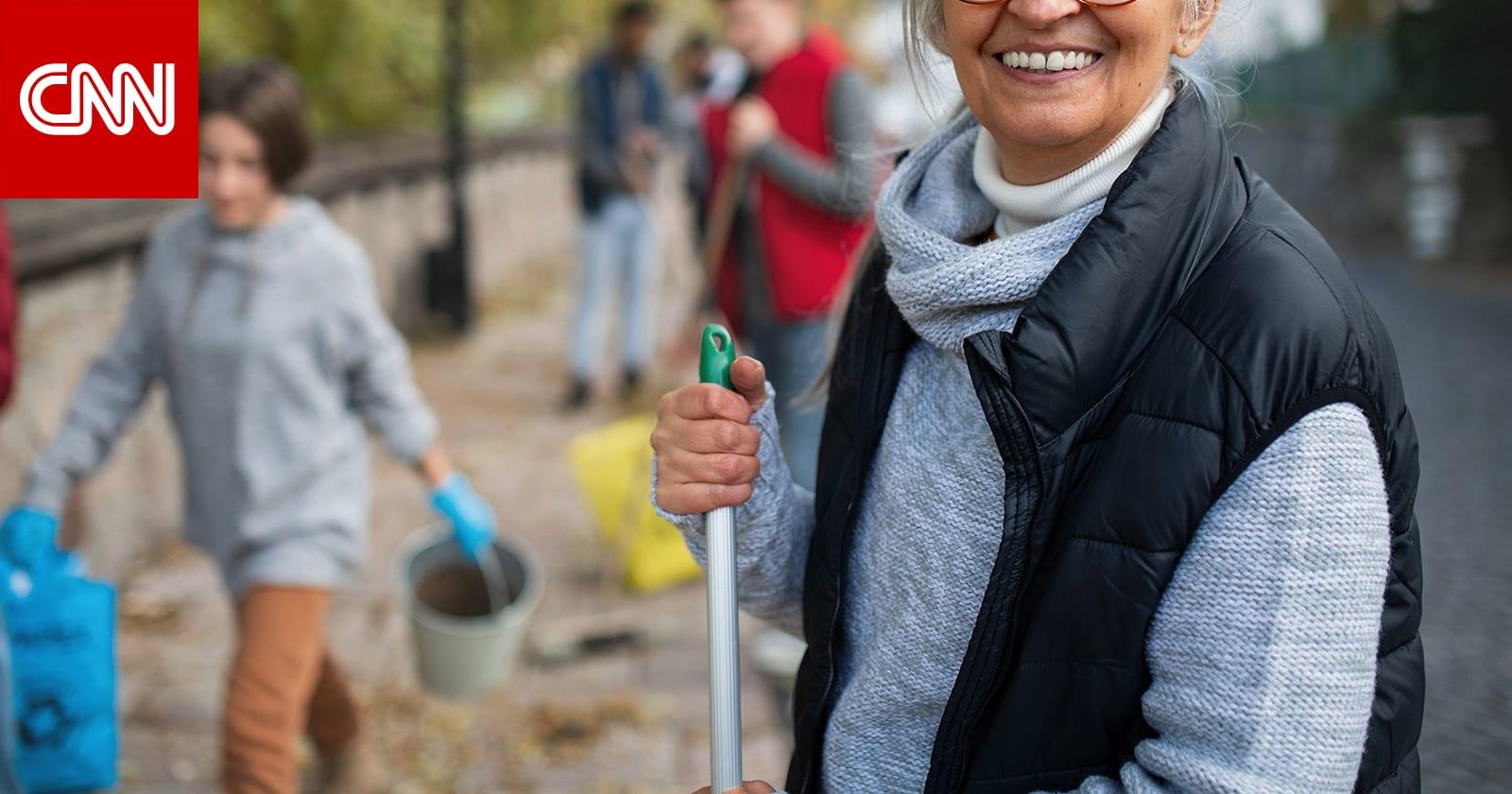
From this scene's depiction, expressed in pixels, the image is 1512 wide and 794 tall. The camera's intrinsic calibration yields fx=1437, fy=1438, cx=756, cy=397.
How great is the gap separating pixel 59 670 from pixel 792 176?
2385 mm

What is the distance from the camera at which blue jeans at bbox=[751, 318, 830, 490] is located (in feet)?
13.9

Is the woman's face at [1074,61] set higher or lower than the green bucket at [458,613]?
higher

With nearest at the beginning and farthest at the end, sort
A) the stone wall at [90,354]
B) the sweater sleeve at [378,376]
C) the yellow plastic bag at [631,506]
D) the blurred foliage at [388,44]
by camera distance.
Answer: the sweater sleeve at [378,376], the stone wall at [90,354], the yellow plastic bag at [631,506], the blurred foliage at [388,44]

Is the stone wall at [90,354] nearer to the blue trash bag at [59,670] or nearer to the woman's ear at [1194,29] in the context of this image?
the blue trash bag at [59,670]

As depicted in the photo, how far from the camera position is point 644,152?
759cm

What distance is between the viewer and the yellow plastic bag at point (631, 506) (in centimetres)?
492

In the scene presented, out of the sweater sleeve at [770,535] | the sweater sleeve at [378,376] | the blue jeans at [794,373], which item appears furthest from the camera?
the blue jeans at [794,373]

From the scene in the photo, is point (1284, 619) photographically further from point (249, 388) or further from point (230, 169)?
point (230, 169)

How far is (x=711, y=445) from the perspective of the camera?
159cm

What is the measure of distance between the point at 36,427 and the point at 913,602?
3840 mm

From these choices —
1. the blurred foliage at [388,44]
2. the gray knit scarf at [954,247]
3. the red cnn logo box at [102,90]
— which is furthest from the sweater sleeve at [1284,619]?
the blurred foliage at [388,44]

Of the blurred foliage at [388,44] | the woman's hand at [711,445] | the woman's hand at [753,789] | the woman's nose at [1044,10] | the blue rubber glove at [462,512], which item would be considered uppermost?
the blurred foliage at [388,44]

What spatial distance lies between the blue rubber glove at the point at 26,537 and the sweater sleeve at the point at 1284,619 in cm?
238

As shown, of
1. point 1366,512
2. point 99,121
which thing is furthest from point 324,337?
point 1366,512
